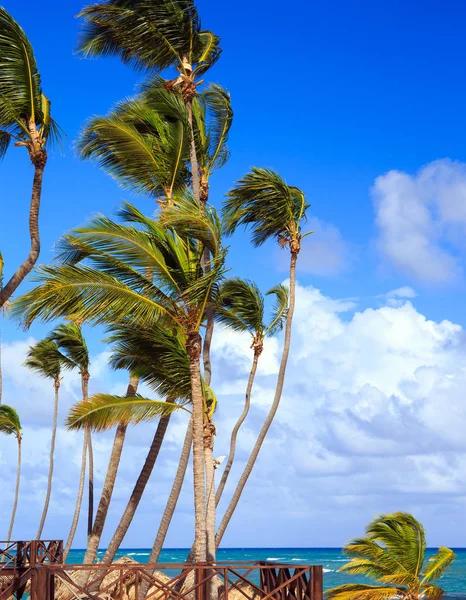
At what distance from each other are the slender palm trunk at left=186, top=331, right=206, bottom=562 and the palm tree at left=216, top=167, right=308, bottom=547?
402 centimetres

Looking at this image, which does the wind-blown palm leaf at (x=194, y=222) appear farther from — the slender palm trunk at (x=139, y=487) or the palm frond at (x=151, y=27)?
the slender palm trunk at (x=139, y=487)

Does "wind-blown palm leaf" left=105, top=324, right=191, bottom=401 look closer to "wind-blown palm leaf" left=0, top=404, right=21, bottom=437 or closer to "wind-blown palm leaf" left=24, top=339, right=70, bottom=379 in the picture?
"wind-blown palm leaf" left=24, top=339, right=70, bottom=379

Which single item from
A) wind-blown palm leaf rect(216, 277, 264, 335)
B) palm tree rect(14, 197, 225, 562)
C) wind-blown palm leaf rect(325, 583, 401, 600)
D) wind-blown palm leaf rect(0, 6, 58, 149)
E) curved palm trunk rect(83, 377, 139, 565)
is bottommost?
wind-blown palm leaf rect(325, 583, 401, 600)

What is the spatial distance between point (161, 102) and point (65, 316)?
7.06 meters

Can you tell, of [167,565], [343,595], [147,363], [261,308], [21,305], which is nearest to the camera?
[167,565]

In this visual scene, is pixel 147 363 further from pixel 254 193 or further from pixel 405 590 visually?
pixel 405 590

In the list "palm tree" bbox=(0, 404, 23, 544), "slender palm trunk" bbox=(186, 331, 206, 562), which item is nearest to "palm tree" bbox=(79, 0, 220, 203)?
"slender palm trunk" bbox=(186, 331, 206, 562)

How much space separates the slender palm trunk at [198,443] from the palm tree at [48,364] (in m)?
15.2

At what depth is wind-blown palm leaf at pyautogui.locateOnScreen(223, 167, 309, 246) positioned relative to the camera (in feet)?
55.3

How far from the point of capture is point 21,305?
1220cm

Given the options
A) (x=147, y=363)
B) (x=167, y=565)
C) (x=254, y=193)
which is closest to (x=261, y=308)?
(x=254, y=193)

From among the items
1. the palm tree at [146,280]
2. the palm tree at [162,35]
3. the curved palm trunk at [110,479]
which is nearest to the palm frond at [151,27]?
the palm tree at [162,35]

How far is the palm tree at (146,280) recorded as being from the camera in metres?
12.2

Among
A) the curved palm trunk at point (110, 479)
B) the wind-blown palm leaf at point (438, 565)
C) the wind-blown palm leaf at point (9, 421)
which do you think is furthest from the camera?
the wind-blown palm leaf at point (9, 421)
